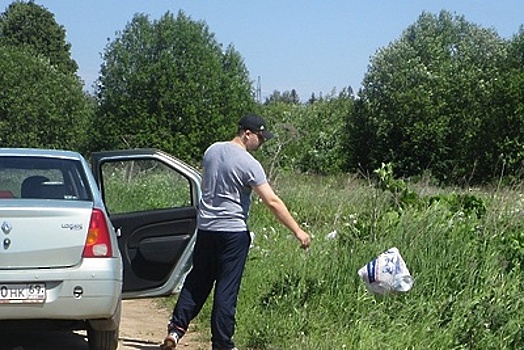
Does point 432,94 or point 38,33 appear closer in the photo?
point 432,94

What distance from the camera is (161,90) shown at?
45250mm

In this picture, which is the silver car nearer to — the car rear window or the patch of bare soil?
the car rear window

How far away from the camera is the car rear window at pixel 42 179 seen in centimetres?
664

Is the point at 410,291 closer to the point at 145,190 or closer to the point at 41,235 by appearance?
the point at 41,235

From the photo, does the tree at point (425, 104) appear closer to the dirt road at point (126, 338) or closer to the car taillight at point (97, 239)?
the dirt road at point (126, 338)

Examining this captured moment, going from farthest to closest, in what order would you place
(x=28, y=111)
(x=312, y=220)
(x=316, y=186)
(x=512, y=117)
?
(x=28, y=111), (x=512, y=117), (x=316, y=186), (x=312, y=220)

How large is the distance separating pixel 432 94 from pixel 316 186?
39967 millimetres

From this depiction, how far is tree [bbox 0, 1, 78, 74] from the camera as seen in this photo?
6438cm

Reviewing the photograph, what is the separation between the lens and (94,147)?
4650 cm

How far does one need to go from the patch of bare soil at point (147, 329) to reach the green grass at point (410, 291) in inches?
14.8

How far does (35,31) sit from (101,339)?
2391 inches

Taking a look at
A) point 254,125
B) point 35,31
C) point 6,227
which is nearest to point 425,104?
point 35,31

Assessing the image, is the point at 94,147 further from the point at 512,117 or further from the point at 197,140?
the point at 512,117

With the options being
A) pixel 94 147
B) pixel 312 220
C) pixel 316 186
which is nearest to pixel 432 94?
pixel 94 147
